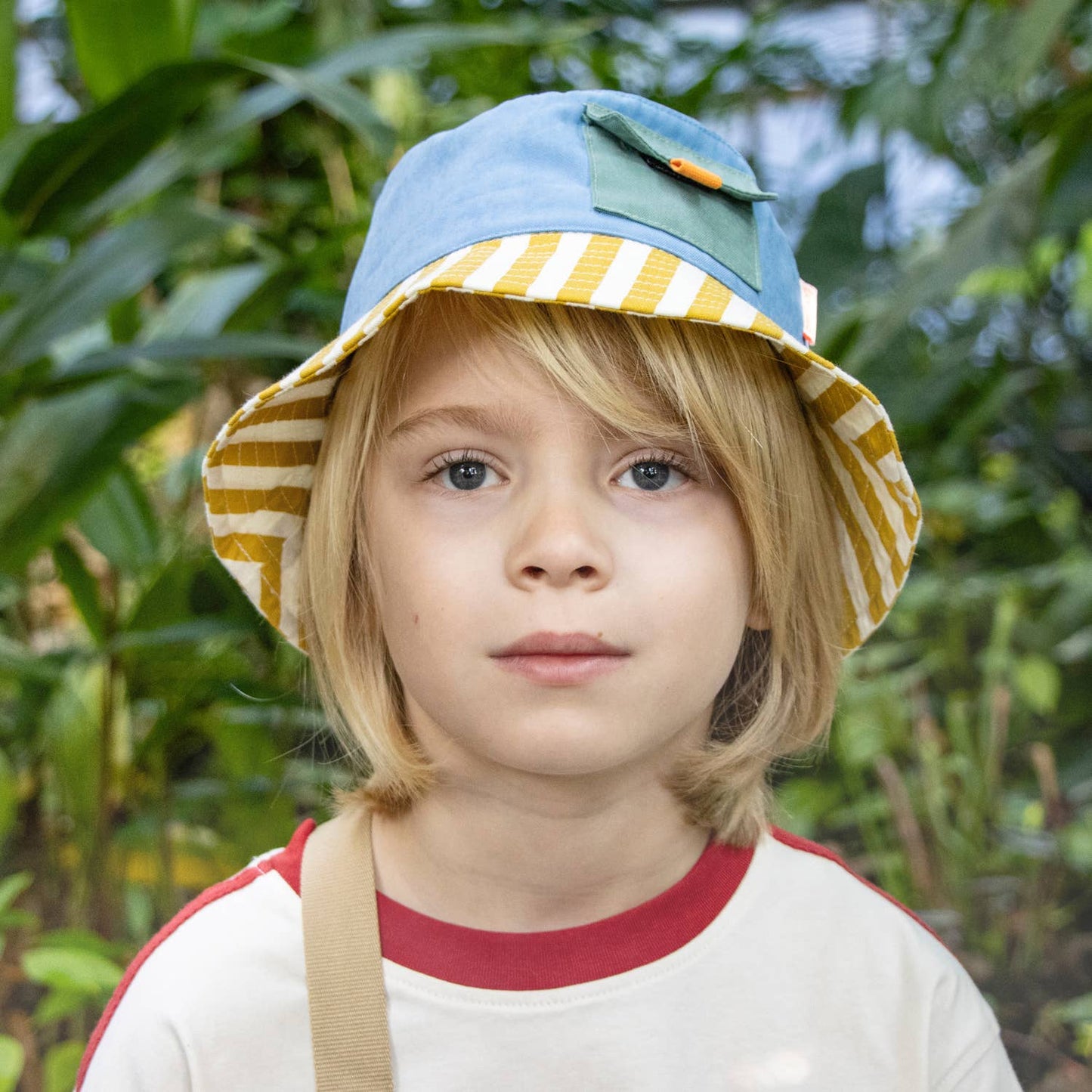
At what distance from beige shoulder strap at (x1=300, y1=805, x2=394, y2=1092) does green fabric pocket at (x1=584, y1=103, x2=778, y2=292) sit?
1.21ft

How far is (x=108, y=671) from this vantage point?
114cm

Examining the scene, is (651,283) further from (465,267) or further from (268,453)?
(268,453)

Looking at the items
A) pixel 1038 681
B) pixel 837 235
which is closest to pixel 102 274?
pixel 837 235

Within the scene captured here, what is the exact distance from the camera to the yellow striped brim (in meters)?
0.53

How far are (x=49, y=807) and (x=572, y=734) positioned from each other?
2.81 feet

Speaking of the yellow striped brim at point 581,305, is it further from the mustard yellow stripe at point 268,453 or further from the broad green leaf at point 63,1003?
the broad green leaf at point 63,1003

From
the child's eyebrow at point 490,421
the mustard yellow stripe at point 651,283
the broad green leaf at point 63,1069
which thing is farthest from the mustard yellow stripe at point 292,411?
the broad green leaf at point 63,1069

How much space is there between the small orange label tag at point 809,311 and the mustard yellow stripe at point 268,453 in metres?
0.29

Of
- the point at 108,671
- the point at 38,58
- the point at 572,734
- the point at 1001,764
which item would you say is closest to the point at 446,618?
the point at 572,734

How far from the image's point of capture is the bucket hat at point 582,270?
546mm

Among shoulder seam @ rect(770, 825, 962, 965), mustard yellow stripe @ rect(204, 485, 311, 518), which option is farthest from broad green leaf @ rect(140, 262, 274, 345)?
shoulder seam @ rect(770, 825, 962, 965)

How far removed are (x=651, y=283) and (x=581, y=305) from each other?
3cm

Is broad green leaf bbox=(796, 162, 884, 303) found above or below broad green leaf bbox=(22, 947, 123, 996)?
above

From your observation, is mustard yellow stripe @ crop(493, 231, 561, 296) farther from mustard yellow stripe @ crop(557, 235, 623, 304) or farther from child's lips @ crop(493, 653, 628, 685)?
child's lips @ crop(493, 653, 628, 685)
